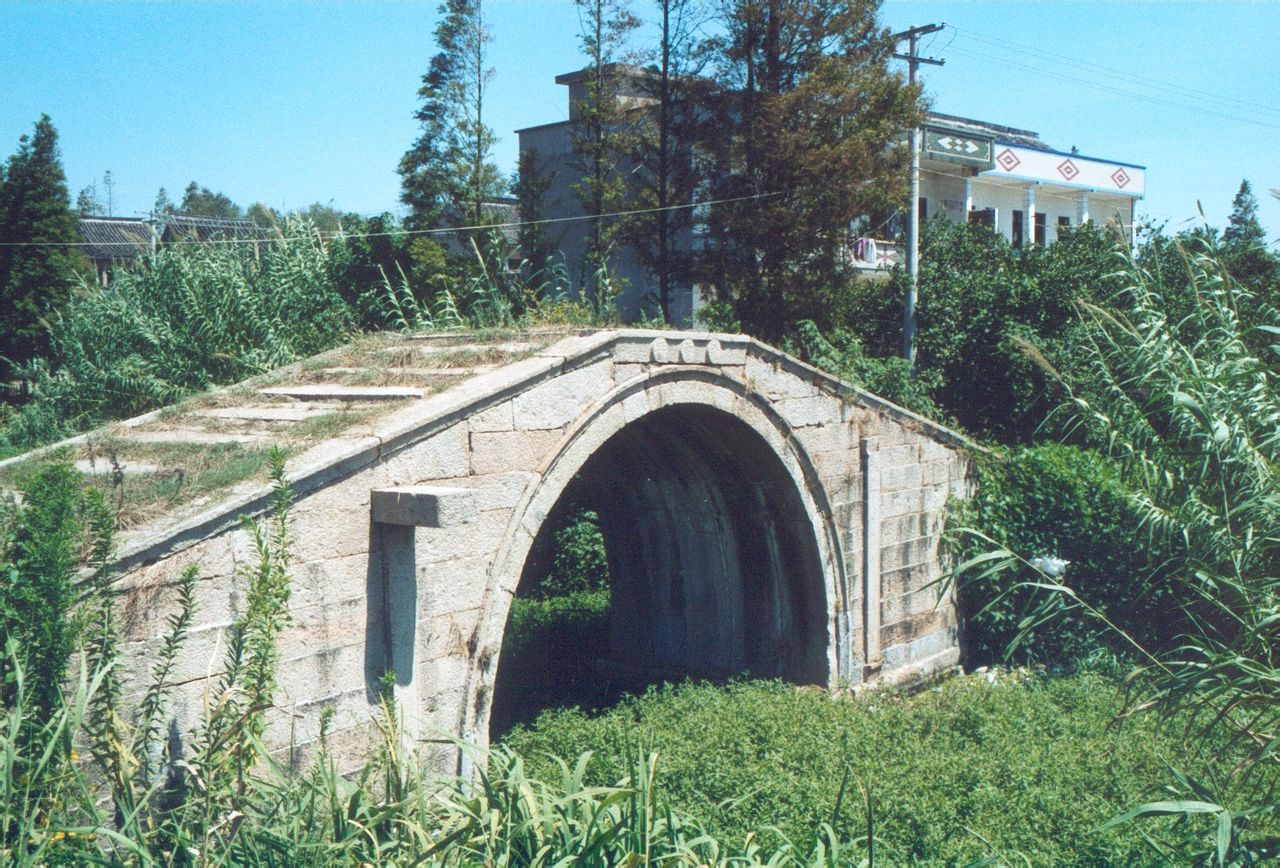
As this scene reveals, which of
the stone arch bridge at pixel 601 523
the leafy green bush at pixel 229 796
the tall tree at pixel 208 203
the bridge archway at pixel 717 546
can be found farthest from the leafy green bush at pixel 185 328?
the tall tree at pixel 208 203

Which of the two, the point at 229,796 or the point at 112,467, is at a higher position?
the point at 112,467

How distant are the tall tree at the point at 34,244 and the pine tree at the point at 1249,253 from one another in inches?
660

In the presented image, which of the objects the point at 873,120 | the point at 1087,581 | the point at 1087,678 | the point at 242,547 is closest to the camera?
the point at 242,547

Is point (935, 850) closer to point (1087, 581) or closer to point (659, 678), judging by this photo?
point (659, 678)

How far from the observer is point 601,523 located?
10.6m

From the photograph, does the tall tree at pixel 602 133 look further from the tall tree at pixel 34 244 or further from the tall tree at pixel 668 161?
the tall tree at pixel 34 244

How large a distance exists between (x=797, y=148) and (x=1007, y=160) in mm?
12977

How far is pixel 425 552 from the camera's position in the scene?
20.1ft

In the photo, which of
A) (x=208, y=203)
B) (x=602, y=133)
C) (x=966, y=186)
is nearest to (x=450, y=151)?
(x=602, y=133)

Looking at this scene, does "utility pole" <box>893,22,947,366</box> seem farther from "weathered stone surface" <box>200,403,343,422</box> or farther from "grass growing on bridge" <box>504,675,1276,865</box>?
"weathered stone surface" <box>200,403,343,422</box>

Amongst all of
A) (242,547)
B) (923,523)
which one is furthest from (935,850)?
(923,523)

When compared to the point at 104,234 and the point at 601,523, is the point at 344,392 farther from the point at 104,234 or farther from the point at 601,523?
the point at 104,234

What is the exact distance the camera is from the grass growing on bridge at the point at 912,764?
6.14 m

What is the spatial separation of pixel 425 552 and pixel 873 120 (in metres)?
11.3
